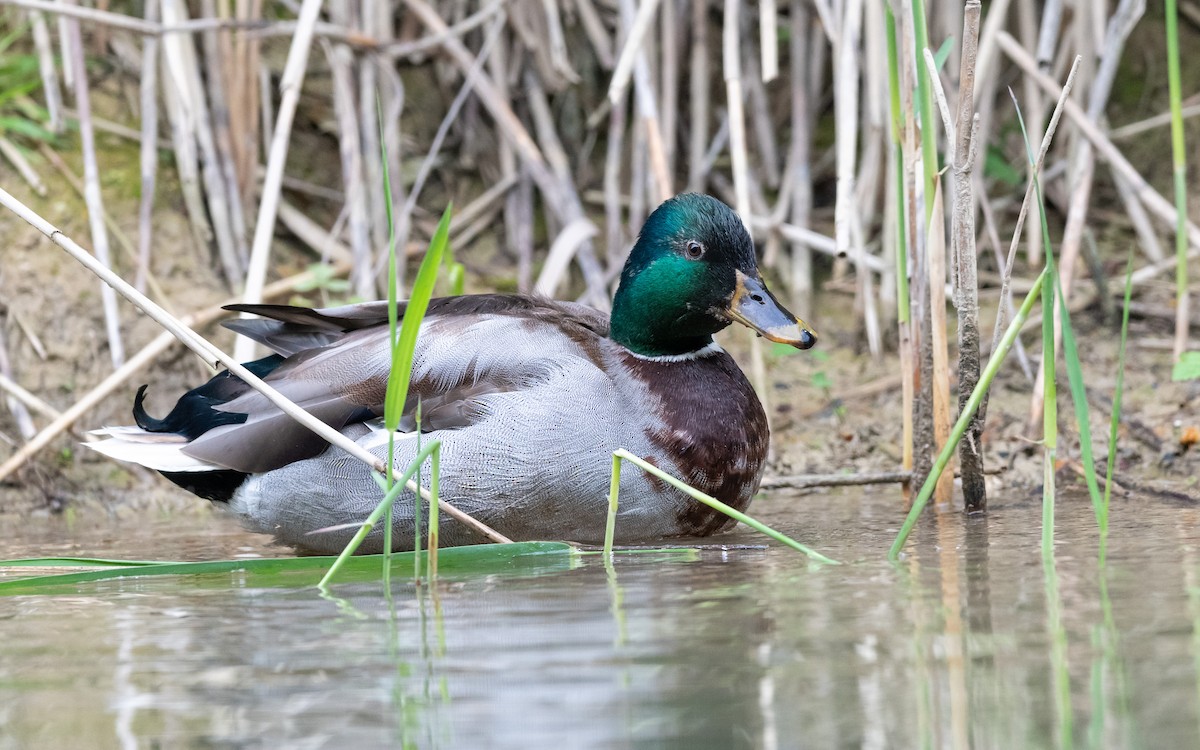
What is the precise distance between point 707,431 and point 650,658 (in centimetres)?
181

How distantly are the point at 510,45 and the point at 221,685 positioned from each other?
4463 mm

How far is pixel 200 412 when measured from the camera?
394 cm

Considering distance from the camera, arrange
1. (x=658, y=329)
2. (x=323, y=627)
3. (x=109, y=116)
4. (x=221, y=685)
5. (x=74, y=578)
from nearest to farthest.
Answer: (x=221, y=685) → (x=323, y=627) → (x=74, y=578) → (x=658, y=329) → (x=109, y=116)

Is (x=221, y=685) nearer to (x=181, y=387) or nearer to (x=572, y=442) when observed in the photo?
(x=572, y=442)

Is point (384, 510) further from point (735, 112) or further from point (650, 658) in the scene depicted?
point (735, 112)

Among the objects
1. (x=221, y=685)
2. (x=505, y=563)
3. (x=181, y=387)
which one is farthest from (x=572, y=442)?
(x=181, y=387)

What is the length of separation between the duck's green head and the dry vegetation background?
77 cm

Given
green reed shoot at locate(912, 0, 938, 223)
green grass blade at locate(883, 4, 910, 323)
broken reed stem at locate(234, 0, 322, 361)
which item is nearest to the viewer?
green reed shoot at locate(912, 0, 938, 223)

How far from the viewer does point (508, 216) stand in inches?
237

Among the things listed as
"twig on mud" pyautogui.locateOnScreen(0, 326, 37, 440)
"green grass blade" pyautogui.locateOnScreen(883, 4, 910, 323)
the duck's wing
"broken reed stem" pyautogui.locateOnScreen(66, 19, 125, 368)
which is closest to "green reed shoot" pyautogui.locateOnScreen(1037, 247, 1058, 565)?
"green grass blade" pyautogui.locateOnScreen(883, 4, 910, 323)

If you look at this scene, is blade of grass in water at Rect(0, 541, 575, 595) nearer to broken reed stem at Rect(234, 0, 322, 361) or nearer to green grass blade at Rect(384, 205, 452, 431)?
green grass blade at Rect(384, 205, 452, 431)

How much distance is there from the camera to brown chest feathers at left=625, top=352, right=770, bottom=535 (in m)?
3.77

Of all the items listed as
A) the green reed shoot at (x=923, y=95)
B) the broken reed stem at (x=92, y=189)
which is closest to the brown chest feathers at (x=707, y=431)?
the green reed shoot at (x=923, y=95)

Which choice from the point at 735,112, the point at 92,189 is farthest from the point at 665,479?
the point at 92,189
